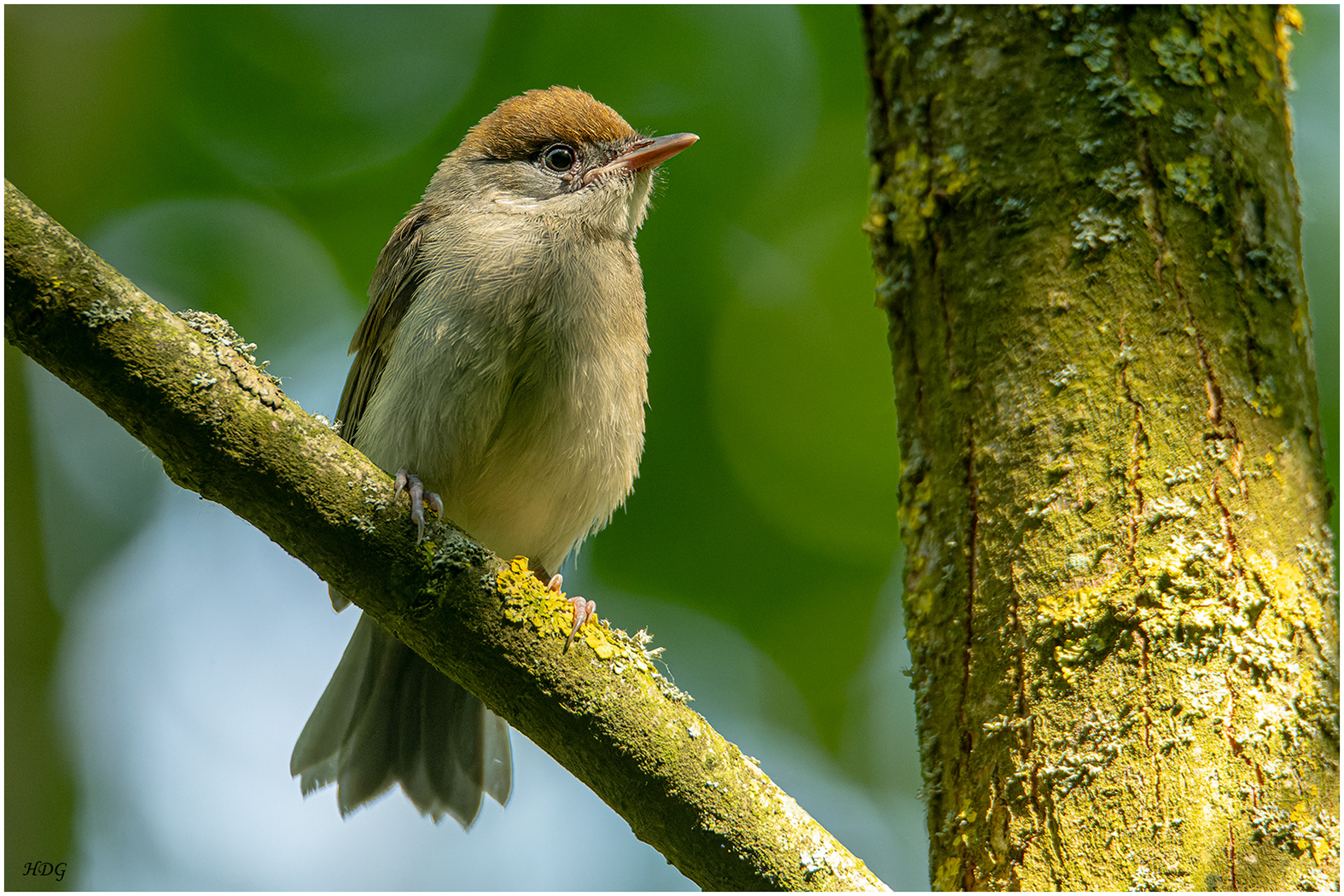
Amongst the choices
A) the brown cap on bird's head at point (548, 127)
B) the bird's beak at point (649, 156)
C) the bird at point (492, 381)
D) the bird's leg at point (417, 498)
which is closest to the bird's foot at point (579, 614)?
the bird's leg at point (417, 498)

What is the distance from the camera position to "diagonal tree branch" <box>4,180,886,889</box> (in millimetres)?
2002

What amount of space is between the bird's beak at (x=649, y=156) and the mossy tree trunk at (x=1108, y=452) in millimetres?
1771

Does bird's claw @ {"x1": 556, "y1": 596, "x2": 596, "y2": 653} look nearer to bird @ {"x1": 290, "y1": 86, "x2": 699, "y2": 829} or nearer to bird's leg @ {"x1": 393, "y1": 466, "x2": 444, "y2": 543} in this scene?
bird's leg @ {"x1": 393, "y1": 466, "x2": 444, "y2": 543}

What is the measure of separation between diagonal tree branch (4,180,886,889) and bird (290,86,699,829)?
97 centimetres

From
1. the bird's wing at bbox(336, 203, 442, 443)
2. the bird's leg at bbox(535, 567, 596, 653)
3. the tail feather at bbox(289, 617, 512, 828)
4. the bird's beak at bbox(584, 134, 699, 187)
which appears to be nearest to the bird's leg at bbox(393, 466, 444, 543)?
the bird's leg at bbox(535, 567, 596, 653)

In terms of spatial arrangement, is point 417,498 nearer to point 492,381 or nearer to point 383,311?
point 492,381

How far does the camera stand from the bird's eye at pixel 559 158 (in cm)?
445

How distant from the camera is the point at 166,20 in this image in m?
5.36

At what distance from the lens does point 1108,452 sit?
7.22ft

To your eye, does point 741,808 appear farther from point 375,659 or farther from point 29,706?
point 29,706

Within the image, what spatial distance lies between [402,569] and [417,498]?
18.4 inches

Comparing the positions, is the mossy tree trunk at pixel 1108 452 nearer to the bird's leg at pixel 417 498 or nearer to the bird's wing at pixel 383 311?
the bird's leg at pixel 417 498

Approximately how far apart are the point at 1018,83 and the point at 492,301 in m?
1.96

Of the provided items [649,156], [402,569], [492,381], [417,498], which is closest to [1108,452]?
[402,569]
